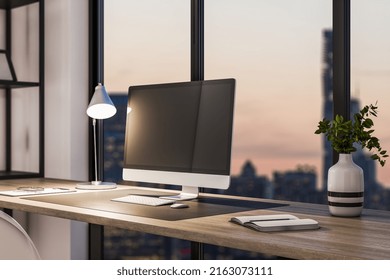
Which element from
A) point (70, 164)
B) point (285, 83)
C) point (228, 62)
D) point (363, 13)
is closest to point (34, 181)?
point (70, 164)

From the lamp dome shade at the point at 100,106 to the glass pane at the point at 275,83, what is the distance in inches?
17.7

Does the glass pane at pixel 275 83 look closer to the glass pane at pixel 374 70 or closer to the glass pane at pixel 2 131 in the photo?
the glass pane at pixel 374 70

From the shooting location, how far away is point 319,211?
182cm

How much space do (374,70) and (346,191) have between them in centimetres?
54

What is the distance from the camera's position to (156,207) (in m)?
1.90

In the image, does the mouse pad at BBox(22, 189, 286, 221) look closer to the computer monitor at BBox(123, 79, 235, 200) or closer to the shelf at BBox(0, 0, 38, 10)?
the computer monitor at BBox(123, 79, 235, 200)

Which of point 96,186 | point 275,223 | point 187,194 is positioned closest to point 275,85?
point 187,194

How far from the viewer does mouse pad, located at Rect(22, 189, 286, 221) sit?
175 centimetres

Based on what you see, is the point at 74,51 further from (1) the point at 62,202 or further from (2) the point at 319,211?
(2) the point at 319,211

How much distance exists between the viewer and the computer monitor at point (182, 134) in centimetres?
197

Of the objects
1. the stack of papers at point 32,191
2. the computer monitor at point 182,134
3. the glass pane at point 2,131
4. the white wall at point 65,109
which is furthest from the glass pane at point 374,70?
the glass pane at point 2,131

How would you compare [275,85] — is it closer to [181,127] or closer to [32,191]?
[181,127]
